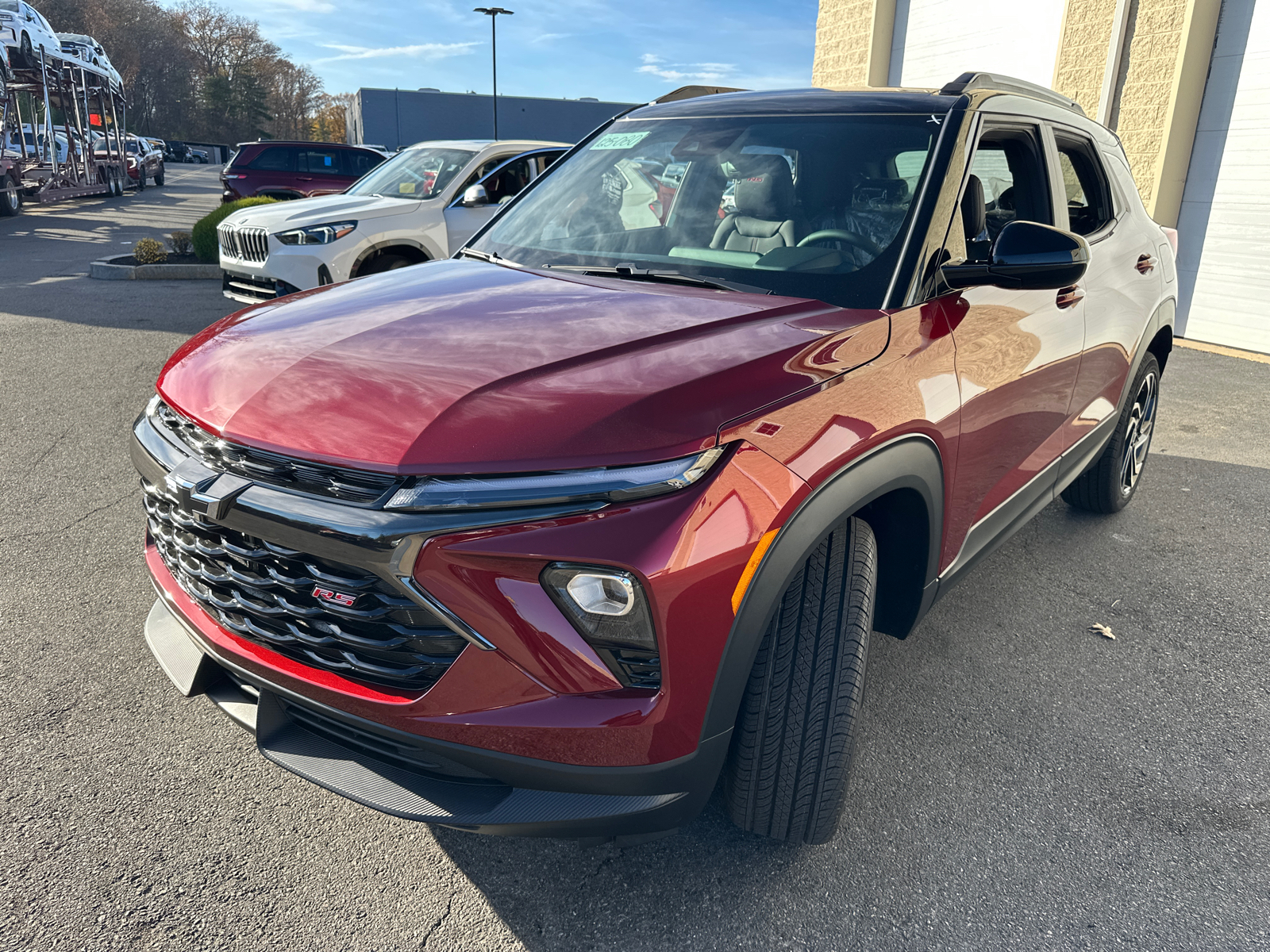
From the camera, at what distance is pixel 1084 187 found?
353 cm

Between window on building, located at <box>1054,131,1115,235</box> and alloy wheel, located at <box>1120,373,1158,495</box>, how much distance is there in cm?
100

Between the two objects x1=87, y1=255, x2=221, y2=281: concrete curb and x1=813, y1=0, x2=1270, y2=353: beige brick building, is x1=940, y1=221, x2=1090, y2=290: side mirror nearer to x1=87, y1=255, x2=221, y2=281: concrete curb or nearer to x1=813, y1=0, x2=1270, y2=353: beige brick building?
x1=813, y1=0, x2=1270, y2=353: beige brick building

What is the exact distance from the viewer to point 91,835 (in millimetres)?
2113

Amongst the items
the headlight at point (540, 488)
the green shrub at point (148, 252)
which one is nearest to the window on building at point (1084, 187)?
the headlight at point (540, 488)

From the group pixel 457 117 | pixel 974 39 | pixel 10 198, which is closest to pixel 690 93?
pixel 974 39

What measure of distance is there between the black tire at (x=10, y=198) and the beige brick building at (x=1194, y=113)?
17.7m

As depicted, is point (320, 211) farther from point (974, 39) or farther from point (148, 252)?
point (974, 39)

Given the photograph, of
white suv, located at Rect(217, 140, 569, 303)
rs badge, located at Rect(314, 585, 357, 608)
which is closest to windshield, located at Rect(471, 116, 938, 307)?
rs badge, located at Rect(314, 585, 357, 608)

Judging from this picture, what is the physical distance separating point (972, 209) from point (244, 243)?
6587 millimetres

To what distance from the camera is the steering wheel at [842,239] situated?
2.33 metres

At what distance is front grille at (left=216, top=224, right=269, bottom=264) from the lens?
23.9 feet

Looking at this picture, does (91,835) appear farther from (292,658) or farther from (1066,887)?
(1066,887)

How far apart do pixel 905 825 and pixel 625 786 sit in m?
1.00

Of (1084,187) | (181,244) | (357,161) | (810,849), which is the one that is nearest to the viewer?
(810,849)
